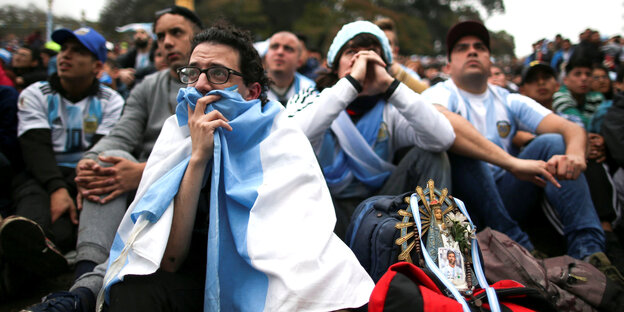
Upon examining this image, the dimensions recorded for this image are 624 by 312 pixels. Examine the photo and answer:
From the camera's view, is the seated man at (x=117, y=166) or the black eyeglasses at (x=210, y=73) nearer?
the black eyeglasses at (x=210, y=73)

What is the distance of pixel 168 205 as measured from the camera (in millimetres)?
1768

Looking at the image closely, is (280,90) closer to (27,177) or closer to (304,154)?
(27,177)

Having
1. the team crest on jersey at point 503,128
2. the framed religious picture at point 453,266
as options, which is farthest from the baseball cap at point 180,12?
the framed religious picture at point 453,266

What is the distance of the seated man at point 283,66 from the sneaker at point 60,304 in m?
3.14

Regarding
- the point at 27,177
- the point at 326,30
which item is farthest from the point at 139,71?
the point at 326,30

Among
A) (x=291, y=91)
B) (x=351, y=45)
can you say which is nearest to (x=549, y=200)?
(x=351, y=45)

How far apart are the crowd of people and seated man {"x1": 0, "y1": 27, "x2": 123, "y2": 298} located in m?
0.01

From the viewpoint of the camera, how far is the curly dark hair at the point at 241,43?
2223 millimetres

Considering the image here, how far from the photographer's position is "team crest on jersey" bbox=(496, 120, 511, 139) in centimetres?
346

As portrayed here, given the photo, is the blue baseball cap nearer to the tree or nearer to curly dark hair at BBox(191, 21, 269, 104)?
curly dark hair at BBox(191, 21, 269, 104)

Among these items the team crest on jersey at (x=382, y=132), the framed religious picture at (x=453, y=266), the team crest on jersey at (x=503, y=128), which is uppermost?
the team crest on jersey at (x=503, y=128)

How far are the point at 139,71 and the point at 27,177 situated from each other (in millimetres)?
3507

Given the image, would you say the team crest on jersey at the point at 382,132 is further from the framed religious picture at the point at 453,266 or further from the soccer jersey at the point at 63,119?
the soccer jersey at the point at 63,119

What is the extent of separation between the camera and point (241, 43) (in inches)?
89.2
